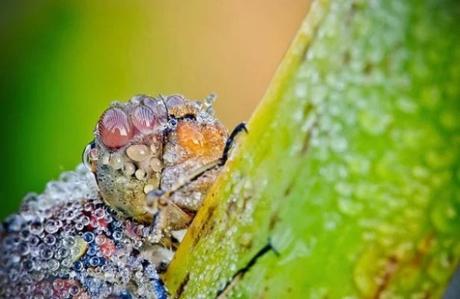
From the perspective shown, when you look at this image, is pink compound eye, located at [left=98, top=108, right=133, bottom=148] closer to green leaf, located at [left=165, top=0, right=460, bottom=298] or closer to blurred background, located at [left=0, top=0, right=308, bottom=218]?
green leaf, located at [left=165, top=0, right=460, bottom=298]

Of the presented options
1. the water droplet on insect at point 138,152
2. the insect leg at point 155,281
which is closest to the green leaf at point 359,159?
the insect leg at point 155,281

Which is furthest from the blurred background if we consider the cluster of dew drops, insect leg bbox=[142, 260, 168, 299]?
insect leg bbox=[142, 260, 168, 299]

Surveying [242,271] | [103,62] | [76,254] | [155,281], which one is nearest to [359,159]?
[242,271]

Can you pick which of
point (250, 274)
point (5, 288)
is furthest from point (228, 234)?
point (5, 288)

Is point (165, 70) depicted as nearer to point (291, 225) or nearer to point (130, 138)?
point (130, 138)

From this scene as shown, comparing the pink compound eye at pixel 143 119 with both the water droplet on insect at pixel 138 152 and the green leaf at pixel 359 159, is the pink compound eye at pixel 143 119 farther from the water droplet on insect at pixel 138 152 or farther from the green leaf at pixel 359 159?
the green leaf at pixel 359 159

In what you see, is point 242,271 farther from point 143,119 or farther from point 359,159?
point 143,119
